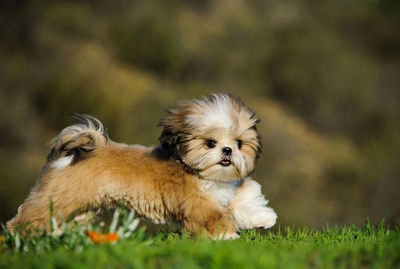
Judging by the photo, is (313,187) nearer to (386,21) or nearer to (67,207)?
(386,21)

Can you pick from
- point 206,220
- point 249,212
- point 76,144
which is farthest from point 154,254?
point 76,144

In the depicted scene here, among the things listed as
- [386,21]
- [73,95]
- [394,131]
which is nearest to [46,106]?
[73,95]

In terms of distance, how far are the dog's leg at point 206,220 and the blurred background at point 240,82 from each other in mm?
7781

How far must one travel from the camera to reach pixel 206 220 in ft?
15.2

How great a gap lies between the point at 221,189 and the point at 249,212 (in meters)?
0.41

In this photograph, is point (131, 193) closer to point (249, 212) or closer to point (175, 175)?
point (175, 175)

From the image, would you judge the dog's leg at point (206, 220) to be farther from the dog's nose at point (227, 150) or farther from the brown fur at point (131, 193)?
the dog's nose at point (227, 150)

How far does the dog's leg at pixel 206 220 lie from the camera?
4.63 meters

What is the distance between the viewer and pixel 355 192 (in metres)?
15.1

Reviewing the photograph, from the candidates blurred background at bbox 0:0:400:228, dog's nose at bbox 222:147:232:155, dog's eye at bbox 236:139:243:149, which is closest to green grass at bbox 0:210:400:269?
dog's nose at bbox 222:147:232:155

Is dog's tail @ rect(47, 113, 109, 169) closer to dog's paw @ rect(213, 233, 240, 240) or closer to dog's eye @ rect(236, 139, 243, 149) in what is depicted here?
dog's eye @ rect(236, 139, 243, 149)

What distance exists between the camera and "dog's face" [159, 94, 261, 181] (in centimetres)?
475

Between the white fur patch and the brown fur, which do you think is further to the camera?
the white fur patch

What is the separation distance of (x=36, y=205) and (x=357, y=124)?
14.0 meters
